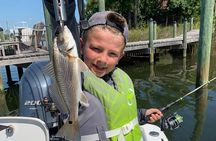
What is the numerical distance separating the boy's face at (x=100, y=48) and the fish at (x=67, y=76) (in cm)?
41

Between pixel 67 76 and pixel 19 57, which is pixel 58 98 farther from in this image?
pixel 19 57

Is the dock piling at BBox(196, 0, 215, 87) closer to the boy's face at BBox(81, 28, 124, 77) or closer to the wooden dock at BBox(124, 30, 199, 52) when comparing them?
the wooden dock at BBox(124, 30, 199, 52)

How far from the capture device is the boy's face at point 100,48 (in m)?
2.11

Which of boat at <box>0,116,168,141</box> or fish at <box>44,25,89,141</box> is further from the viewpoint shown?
boat at <box>0,116,168,141</box>

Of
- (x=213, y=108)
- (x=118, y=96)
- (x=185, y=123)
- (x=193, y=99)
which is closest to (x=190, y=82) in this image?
(x=193, y=99)

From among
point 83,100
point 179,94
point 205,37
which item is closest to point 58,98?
point 83,100

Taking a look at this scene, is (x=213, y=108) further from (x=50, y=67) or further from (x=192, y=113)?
(x=50, y=67)

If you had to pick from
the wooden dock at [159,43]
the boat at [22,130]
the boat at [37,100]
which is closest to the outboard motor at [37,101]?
the boat at [37,100]

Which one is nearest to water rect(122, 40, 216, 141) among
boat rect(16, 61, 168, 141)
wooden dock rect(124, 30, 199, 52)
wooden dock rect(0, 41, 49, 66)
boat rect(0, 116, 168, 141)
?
wooden dock rect(124, 30, 199, 52)

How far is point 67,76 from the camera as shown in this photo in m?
1.57

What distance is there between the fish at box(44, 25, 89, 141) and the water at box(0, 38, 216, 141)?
5.15m

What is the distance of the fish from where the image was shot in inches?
56.1

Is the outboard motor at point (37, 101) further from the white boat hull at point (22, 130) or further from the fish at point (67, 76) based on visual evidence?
the fish at point (67, 76)

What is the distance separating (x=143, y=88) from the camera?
11.9 m
